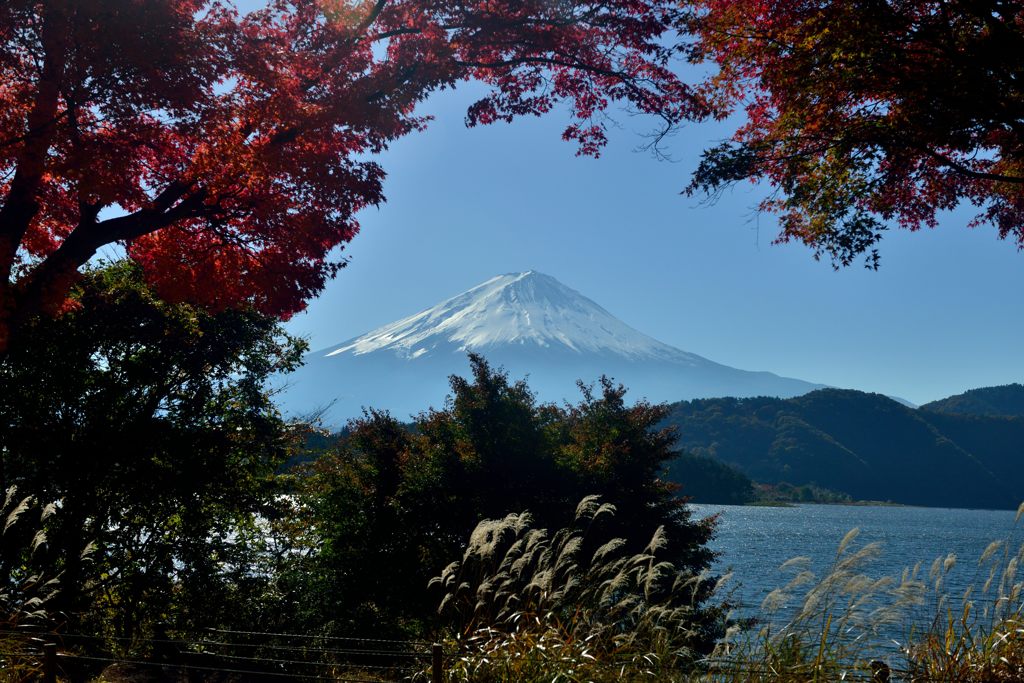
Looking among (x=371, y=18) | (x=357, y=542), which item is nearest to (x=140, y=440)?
(x=357, y=542)

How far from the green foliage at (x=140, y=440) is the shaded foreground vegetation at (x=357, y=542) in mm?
40

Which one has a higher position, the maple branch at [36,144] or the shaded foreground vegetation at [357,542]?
the maple branch at [36,144]

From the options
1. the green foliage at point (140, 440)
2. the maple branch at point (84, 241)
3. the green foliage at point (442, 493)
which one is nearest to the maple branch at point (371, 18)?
the maple branch at point (84, 241)

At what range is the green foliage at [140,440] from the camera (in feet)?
38.6

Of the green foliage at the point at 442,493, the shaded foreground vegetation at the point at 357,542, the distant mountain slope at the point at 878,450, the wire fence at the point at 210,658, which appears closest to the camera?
the shaded foreground vegetation at the point at 357,542

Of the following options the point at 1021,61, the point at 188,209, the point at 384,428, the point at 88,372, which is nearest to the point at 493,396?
the point at 384,428

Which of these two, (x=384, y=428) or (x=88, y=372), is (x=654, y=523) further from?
(x=88, y=372)

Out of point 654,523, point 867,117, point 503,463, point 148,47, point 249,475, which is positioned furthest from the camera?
point 654,523

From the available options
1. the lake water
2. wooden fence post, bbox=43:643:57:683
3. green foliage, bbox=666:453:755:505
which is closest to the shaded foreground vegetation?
wooden fence post, bbox=43:643:57:683

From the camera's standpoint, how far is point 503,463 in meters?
17.0

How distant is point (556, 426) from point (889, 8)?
13.9 m

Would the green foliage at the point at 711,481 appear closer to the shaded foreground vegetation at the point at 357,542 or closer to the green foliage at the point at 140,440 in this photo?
the shaded foreground vegetation at the point at 357,542

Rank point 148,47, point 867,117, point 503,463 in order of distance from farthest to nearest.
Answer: point 503,463, point 867,117, point 148,47

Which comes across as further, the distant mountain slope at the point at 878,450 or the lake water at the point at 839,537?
the distant mountain slope at the point at 878,450
